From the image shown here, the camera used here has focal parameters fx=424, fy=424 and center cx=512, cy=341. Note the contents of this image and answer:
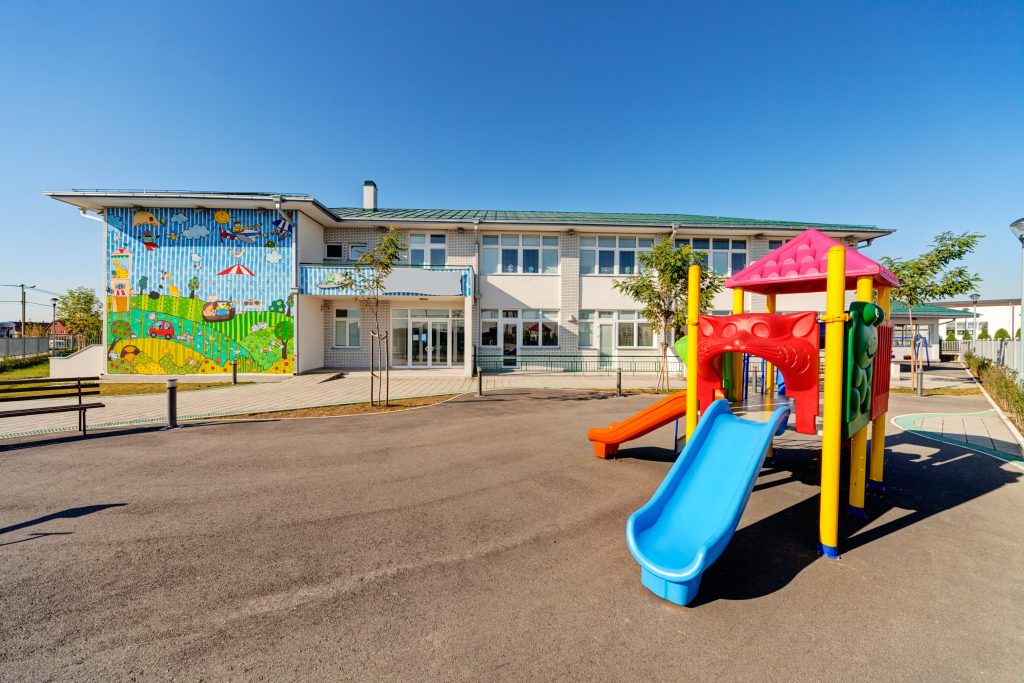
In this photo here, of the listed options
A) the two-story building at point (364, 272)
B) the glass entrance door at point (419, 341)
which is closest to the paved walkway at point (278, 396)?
the glass entrance door at point (419, 341)

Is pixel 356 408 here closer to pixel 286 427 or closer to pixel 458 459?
pixel 286 427

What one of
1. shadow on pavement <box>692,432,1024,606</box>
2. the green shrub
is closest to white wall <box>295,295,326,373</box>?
shadow on pavement <box>692,432,1024,606</box>

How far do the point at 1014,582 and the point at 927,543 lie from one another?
66cm

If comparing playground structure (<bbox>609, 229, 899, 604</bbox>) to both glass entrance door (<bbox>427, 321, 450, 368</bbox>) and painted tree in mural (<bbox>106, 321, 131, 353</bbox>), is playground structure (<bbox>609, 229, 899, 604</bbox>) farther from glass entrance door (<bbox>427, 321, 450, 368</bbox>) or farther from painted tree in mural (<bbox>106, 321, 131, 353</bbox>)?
painted tree in mural (<bbox>106, 321, 131, 353</bbox>)

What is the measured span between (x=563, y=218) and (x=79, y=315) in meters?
36.8

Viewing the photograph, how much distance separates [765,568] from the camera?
370 cm

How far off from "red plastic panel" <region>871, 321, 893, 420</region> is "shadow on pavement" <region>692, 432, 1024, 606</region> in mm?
1184

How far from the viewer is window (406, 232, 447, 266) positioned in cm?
2148

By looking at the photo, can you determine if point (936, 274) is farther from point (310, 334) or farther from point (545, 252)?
point (310, 334)

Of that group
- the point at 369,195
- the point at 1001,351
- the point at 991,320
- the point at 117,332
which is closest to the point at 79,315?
the point at 117,332

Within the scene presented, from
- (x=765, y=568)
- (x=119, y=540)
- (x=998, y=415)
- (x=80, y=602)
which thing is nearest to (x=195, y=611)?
(x=80, y=602)

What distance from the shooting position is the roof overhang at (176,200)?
1722 centimetres

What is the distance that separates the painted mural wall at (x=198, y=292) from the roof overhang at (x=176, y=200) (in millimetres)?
352

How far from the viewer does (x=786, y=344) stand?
175 inches
